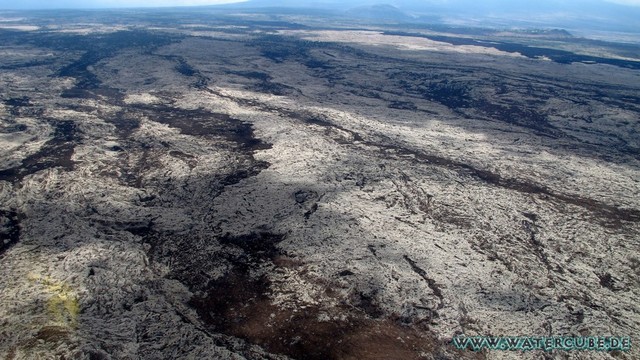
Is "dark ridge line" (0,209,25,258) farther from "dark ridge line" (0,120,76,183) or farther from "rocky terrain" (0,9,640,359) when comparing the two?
"dark ridge line" (0,120,76,183)

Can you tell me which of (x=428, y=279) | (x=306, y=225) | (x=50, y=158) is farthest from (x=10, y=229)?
(x=428, y=279)

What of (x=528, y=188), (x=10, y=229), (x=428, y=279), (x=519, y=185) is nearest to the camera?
(x=428, y=279)

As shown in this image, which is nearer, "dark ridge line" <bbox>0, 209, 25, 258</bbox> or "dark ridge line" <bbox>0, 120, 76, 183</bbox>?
"dark ridge line" <bbox>0, 209, 25, 258</bbox>

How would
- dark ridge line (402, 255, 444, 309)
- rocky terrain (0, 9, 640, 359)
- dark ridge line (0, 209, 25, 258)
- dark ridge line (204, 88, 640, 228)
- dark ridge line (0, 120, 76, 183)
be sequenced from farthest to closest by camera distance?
dark ridge line (0, 120, 76, 183) → dark ridge line (204, 88, 640, 228) → dark ridge line (0, 209, 25, 258) → dark ridge line (402, 255, 444, 309) → rocky terrain (0, 9, 640, 359)

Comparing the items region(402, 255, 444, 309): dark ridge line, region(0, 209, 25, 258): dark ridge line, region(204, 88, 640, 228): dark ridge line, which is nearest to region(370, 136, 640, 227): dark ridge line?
region(204, 88, 640, 228): dark ridge line

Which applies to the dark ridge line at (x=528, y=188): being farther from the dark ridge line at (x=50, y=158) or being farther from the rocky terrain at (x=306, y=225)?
the dark ridge line at (x=50, y=158)

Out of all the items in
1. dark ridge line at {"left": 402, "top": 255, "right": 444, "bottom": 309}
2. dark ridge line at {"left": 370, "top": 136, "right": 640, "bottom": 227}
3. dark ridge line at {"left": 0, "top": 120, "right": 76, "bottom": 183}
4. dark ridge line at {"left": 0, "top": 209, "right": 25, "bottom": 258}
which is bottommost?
Answer: dark ridge line at {"left": 0, "top": 209, "right": 25, "bottom": 258}

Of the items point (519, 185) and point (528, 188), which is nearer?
point (528, 188)

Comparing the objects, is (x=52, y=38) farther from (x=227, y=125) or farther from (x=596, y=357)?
(x=596, y=357)

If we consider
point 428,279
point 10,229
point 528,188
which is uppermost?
point 528,188

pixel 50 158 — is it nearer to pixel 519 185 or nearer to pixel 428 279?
pixel 428 279
